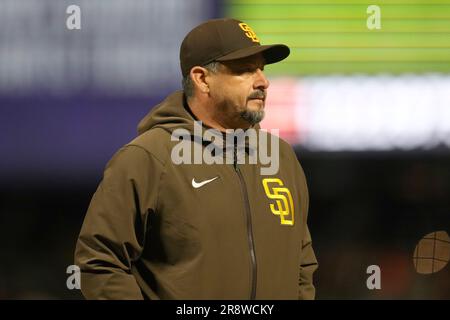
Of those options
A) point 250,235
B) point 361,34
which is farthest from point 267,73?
point 250,235

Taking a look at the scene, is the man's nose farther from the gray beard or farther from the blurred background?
the blurred background

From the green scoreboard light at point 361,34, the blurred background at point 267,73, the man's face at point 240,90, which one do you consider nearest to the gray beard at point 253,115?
the man's face at point 240,90

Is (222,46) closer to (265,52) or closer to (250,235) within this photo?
(265,52)

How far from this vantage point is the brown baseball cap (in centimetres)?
268

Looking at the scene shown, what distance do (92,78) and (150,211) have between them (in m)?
2.66

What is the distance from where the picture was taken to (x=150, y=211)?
2500 mm

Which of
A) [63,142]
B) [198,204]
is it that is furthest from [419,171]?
[198,204]

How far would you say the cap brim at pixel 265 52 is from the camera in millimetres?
2650

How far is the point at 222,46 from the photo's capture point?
106 inches

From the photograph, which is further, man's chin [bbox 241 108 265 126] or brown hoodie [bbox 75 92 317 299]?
man's chin [bbox 241 108 265 126]

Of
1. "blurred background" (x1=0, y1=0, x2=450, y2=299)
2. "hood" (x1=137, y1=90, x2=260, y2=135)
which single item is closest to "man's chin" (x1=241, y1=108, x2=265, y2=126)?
"hood" (x1=137, y1=90, x2=260, y2=135)

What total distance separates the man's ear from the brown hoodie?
0.20m

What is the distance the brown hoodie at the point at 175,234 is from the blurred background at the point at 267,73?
7.74 feet
